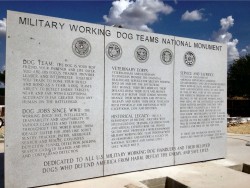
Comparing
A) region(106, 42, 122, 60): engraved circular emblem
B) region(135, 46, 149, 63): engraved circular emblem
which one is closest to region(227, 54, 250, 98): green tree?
region(135, 46, 149, 63): engraved circular emblem

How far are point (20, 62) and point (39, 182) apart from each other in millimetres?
2135

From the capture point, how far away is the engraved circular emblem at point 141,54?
618 centimetres

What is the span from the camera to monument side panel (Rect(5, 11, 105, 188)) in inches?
195

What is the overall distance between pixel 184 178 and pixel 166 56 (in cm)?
264

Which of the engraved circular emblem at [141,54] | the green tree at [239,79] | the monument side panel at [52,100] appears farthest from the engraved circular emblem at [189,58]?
the green tree at [239,79]

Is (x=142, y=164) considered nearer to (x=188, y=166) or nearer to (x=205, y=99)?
(x=188, y=166)

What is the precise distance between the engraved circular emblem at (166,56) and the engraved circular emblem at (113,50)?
3.56 ft

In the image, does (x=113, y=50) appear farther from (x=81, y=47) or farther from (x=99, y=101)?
(x=99, y=101)

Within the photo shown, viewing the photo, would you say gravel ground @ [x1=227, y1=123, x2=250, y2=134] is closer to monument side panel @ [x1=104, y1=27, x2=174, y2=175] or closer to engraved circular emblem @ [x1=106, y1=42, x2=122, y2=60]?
monument side panel @ [x1=104, y1=27, x2=174, y2=175]

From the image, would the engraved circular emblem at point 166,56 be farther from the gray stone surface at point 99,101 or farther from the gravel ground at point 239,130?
the gravel ground at point 239,130

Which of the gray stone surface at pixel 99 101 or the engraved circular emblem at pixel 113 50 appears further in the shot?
the engraved circular emblem at pixel 113 50

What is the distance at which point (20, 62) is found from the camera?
4.98 meters

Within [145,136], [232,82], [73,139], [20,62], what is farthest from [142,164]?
[232,82]

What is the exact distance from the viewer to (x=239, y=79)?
28.3 meters
